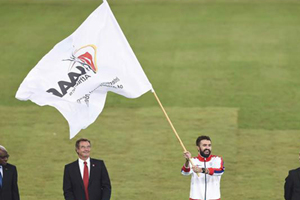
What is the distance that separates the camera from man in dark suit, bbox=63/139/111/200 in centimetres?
1204

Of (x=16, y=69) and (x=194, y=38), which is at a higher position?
(x=194, y=38)

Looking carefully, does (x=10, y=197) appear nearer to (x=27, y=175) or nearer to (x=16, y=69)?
(x=27, y=175)

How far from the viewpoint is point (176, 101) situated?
21.2 m

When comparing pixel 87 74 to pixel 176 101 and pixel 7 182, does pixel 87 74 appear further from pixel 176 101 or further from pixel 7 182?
pixel 176 101

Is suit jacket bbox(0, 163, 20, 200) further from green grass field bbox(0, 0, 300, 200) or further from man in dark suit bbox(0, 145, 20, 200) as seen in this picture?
green grass field bbox(0, 0, 300, 200)

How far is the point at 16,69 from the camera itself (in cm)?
2312

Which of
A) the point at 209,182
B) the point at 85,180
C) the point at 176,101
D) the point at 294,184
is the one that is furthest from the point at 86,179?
the point at 176,101

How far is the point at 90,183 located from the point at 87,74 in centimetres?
184

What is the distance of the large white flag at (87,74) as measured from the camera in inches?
492

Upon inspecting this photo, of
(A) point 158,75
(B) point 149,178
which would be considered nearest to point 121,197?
(B) point 149,178

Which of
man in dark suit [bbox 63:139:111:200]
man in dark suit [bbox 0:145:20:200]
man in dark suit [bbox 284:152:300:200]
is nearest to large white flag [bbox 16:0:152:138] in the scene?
man in dark suit [bbox 63:139:111:200]

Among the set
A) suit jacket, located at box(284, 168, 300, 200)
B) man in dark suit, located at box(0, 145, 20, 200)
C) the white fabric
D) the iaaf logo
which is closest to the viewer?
suit jacket, located at box(284, 168, 300, 200)

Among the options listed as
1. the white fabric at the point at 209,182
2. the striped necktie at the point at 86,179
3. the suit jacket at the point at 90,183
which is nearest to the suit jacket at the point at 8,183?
the suit jacket at the point at 90,183

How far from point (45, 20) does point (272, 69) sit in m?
8.05
